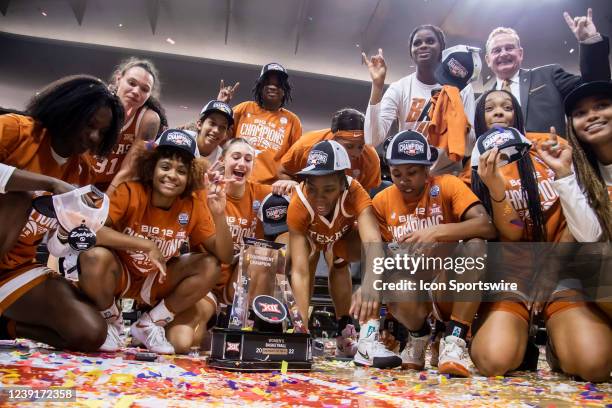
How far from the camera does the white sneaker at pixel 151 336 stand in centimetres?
252

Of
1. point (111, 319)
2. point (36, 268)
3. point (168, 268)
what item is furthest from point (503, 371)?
point (36, 268)

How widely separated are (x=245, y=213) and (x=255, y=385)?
165cm

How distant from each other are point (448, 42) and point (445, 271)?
511cm

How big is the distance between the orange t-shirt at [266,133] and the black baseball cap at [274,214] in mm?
708

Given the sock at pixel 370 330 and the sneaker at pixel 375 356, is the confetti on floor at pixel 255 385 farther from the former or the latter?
the sock at pixel 370 330

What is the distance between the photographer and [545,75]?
3381mm

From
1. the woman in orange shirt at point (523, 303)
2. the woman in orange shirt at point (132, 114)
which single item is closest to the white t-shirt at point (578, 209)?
the woman in orange shirt at point (523, 303)

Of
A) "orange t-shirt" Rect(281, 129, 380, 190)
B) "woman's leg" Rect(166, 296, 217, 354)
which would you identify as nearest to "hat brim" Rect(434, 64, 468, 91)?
"orange t-shirt" Rect(281, 129, 380, 190)

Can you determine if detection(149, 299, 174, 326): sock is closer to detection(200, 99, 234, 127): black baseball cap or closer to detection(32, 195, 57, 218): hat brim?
detection(32, 195, 57, 218): hat brim

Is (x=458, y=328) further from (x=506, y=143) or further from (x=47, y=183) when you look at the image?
(x=47, y=183)

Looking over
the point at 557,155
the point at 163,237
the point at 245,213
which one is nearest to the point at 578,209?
the point at 557,155

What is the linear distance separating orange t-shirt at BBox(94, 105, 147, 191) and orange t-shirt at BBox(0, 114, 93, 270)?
1.77ft

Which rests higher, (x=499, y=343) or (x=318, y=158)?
(x=318, y=158)

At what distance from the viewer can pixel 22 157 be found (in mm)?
2029
